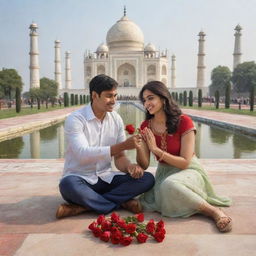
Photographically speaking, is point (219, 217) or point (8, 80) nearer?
point (219, 217)

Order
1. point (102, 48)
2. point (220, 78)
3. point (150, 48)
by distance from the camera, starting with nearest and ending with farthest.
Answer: point (220, 78)
point (102, 48)
point (150, 48)

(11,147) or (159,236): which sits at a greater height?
(159,236)

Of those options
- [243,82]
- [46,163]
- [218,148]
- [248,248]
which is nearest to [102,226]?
[248,248]

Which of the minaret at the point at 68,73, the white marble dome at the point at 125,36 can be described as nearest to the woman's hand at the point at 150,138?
the minaret at the point at 68,73

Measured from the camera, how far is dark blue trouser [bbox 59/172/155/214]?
5.55 feet

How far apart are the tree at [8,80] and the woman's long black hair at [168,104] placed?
19522 millimetres

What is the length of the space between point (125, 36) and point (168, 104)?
34.5 meters

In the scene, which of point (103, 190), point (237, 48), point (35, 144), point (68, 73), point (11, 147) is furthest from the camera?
point (68, 73)

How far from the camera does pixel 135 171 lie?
175 cm

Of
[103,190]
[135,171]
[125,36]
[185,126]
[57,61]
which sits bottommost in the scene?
[103,190]

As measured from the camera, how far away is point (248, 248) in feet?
4.48

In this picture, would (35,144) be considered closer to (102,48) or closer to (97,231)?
(97,231)

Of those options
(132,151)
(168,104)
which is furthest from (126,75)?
(168,104)

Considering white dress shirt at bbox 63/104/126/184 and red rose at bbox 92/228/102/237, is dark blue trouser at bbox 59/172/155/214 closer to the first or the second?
white dress shirt at bbox 63/104/126/184
